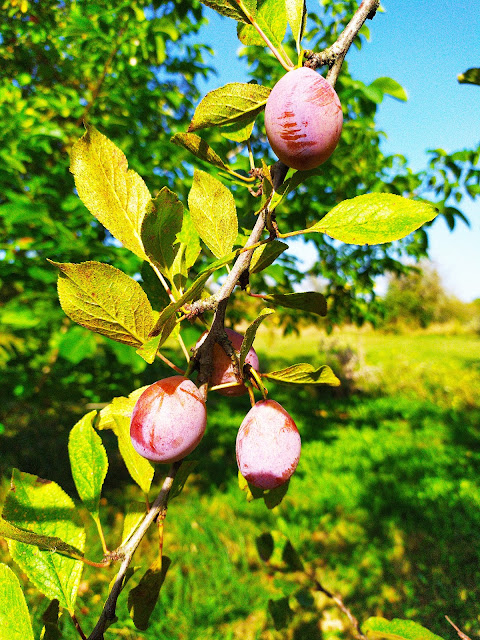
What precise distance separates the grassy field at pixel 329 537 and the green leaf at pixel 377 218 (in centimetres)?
62

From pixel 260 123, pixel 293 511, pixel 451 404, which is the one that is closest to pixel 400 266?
pixel 260 123

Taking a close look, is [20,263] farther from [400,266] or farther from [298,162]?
[400,266]

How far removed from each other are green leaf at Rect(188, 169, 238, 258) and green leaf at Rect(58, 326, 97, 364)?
78 centimetres

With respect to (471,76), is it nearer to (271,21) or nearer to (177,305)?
(271,21)

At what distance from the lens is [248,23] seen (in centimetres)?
36

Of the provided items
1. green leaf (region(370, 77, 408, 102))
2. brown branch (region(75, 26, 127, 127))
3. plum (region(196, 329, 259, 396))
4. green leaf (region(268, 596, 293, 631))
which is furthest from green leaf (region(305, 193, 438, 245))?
brown branch (region(75, 26, 127, 127))

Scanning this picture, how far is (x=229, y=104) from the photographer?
35cm

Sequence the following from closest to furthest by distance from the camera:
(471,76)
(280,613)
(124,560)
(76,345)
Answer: (124,560) < (471,76) < (280,613) < (76,345)

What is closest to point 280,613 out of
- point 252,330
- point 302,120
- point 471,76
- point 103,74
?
point 252,330

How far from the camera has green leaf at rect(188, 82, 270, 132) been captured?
0.34m

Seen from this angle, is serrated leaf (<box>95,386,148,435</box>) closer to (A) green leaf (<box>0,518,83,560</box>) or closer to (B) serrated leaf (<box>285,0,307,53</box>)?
(A) green leaf (<box>0,518,83,560</box>)

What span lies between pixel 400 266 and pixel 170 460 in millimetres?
2239

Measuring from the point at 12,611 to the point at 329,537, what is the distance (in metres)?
2.09

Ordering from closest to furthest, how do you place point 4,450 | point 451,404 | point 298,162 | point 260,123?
point 298,162
point 260,123
point 4,450
point 451,404
